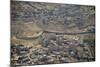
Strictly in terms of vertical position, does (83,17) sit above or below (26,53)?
above

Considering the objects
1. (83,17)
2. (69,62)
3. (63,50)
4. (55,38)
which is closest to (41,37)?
(55,38)

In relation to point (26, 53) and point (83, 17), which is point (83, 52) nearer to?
point (83, 17)
